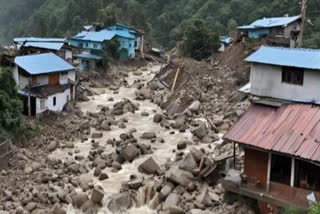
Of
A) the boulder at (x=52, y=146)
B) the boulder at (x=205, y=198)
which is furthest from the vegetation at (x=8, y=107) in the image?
the boulder at (x=205, y=198)

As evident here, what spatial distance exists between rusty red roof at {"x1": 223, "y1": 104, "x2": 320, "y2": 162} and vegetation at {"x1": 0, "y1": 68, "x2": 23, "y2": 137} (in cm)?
1380

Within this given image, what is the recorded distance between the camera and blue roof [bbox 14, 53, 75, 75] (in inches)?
1271

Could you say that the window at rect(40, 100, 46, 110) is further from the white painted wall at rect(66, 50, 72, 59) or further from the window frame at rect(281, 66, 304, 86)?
the window frame at rect(281, 66, 304, 86)

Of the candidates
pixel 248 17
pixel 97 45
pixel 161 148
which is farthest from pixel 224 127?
pixel 248 17

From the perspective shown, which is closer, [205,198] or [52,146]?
[205,198]

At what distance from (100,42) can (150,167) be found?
108 ft

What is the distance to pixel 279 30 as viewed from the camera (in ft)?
137

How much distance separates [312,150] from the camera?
52.9ft

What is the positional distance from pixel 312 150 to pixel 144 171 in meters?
10.6

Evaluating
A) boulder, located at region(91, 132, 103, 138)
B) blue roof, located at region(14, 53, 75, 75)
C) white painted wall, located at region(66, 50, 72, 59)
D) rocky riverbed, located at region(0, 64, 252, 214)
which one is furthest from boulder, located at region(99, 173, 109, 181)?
white painted wall, located at region(66, 50, 72, 59)

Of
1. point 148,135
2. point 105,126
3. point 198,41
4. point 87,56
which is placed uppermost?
point 198,41

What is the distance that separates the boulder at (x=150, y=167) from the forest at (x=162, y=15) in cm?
3661

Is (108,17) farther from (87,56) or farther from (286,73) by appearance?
(286,73)

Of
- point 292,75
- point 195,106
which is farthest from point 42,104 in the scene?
point 292,75
